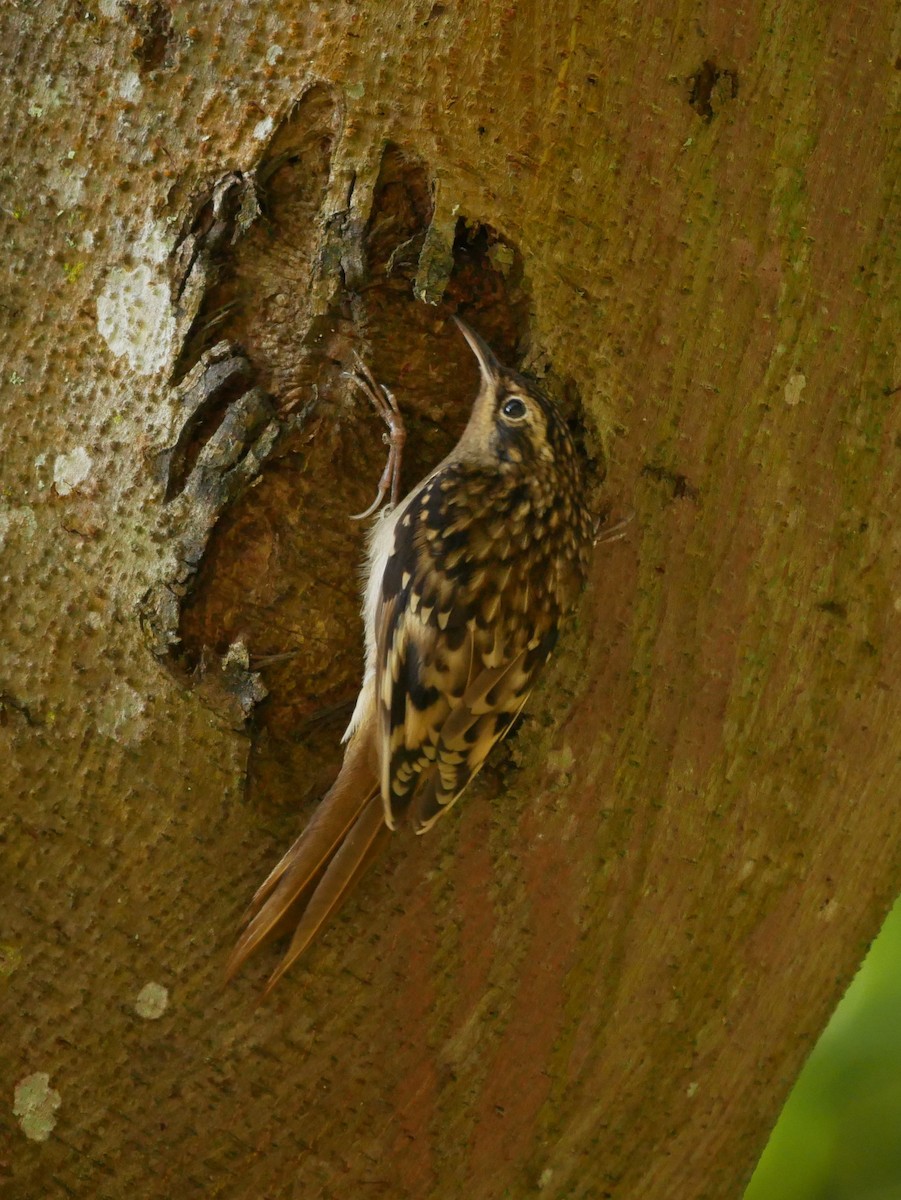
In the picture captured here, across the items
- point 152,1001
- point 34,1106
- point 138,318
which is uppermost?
point 138,318

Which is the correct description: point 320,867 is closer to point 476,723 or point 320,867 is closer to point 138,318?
point 476,723

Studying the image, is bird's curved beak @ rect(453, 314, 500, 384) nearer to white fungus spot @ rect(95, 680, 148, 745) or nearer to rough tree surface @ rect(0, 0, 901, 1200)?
rough tree surface @ rect(0, 0, 901, 1200)

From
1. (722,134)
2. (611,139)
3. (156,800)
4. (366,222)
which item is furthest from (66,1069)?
(722,134)

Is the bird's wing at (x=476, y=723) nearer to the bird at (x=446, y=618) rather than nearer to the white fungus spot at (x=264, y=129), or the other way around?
the bird at (x=446, y=618)

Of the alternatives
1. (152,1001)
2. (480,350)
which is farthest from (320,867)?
(480,350)

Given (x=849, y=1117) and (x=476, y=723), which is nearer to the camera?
(x=476, y=723)

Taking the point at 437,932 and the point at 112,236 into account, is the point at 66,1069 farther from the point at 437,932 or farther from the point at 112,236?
the point at 112,236
